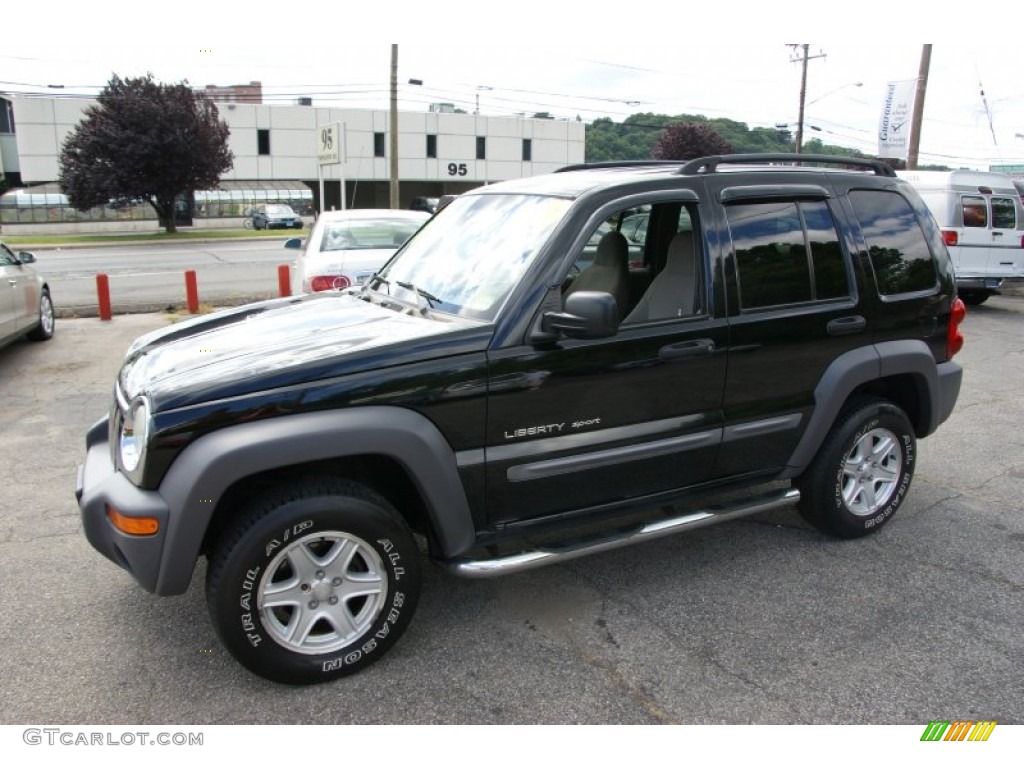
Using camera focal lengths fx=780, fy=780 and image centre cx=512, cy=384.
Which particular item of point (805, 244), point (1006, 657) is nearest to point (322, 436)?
point (805, 244)

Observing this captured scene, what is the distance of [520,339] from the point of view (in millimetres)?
3156

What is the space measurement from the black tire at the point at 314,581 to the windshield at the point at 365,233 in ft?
20.8

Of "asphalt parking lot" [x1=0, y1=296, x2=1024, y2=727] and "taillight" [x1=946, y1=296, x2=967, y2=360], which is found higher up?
"taillight" [x1=946, y1=296, x2=967, y2=360]

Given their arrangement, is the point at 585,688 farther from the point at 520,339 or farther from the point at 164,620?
the point at 164,620

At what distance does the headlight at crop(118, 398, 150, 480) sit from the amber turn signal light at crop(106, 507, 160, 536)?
16 cm

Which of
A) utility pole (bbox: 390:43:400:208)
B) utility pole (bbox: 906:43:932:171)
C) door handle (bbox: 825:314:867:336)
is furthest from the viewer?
utility pole (bbox: 390:43:400:208)

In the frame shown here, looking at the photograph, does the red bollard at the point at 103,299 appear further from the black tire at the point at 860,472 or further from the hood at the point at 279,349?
the black tire at the point at 860,472

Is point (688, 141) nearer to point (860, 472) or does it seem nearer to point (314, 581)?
point (860, 472)

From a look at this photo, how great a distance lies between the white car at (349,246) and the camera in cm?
827

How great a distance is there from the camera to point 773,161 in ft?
13.3

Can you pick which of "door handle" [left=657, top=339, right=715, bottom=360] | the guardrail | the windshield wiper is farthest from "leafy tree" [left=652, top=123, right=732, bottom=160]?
"door handle" [left=657, top=339, right=715, bottom=360]

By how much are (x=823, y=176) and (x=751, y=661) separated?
2483mm

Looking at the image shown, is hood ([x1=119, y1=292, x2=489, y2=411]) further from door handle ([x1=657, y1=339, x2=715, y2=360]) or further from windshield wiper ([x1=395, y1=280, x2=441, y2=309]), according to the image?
door handle ([x1=657, y1=339, x2=715, y2=360])

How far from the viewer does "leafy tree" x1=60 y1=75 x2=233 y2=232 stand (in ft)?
119
